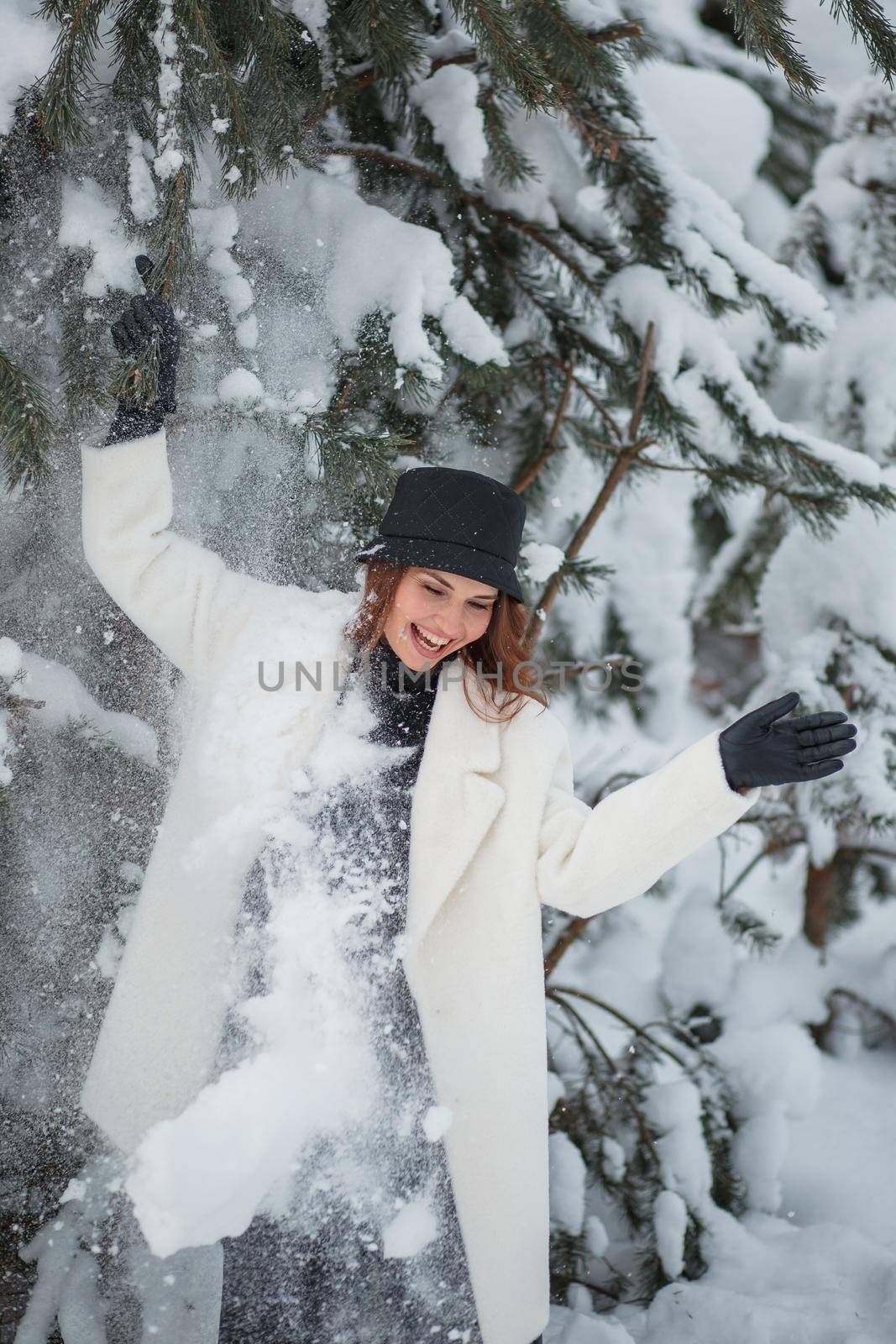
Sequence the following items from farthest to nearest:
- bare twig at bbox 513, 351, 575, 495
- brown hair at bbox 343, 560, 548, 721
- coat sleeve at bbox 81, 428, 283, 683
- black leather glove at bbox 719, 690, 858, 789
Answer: bare twig at bbox 513, 351, 575, 495, brown hair at bbox 343, 560, 548, 721, coat sleeve at bbox 81, 428, 283, 683, black leather glove at bbox 719, 690, 858, 789

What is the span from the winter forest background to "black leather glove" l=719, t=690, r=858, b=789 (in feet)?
2.20

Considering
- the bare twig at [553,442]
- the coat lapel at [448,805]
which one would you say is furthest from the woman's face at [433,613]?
the bare twig at [553,442]

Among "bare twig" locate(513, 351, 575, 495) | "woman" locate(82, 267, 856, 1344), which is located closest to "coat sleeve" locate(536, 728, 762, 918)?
"woman" locate(82, 267, 856, 1344)

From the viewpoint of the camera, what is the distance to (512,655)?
186cm

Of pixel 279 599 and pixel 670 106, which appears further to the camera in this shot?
pixel 670 106

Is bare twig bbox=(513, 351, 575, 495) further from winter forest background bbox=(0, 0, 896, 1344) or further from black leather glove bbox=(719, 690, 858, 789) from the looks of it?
black leather glove bbox=(719, 690, 858, 789)

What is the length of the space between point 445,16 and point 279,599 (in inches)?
52.1

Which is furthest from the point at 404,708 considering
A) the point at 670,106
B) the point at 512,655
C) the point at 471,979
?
the point at 670,106

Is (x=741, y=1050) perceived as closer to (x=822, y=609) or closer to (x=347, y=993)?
(x=822, y=609)

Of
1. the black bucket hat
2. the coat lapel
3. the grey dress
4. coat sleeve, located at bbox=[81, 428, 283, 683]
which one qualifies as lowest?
the grey dress

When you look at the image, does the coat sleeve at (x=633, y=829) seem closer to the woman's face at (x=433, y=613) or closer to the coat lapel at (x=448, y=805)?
the coat lapel at (x=448, y=805)

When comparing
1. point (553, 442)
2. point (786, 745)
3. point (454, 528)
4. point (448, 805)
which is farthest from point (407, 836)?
point (553, 442)

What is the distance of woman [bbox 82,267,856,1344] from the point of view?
64.7 inches

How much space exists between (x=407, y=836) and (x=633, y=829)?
390mm
